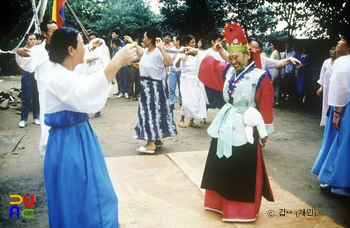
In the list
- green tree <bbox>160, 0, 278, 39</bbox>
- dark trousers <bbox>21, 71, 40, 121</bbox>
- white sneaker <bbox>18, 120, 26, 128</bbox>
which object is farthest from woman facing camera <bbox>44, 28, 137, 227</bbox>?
green tree <bbox>160, 0, 278, 39</bbox>

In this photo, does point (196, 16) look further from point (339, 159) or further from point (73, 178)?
point (73, 178)

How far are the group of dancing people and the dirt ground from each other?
59 cm

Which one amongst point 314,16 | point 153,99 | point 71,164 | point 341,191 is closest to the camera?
point 71,164

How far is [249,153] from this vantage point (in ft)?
10.4

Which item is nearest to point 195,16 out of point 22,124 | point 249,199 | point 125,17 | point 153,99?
point 125,17

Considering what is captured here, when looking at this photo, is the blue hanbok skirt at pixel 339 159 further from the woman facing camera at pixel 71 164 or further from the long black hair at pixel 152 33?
the woman facing camera at pixel 71 164

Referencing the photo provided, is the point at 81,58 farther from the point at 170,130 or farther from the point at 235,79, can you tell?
the point at 170,130

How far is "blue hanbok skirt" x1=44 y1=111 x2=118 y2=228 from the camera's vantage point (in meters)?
2.32

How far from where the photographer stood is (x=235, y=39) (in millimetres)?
3135

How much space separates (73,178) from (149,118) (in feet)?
10.6

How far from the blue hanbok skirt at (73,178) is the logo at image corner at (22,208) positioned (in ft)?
4.58

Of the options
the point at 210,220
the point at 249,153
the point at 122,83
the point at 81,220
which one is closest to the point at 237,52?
the point at 249,153

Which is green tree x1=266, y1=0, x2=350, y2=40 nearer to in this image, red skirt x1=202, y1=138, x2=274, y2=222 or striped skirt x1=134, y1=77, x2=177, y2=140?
striped skirt x1=134, y1=77, x2=177, y2=140

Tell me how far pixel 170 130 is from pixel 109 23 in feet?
58.7
